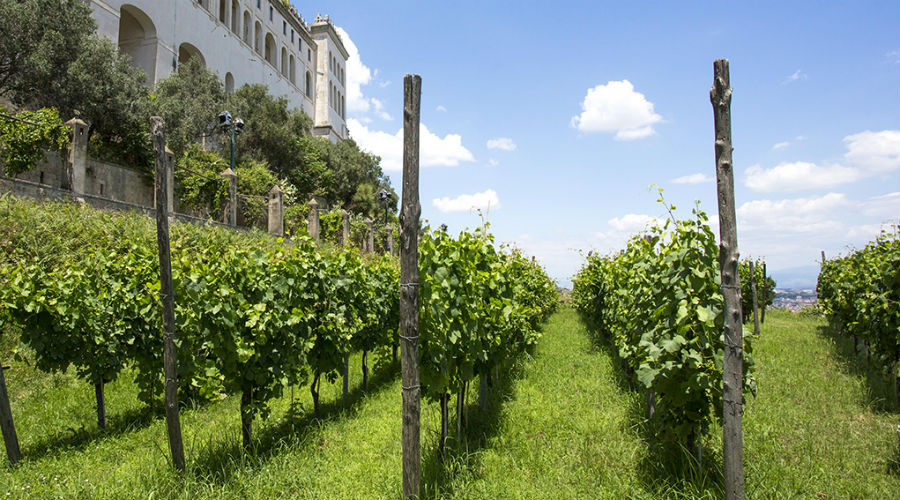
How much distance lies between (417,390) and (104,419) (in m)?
4.80

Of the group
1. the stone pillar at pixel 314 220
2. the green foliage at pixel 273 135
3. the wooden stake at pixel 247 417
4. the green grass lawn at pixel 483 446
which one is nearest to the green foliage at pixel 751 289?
the green grass lawn at pixel 483 446

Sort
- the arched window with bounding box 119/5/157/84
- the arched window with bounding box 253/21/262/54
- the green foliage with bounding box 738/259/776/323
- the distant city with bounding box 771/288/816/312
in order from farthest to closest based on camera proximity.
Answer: the arched window with bounding box 253/21/262/54
the arched window with bounding box 119/5/157/84
the distant city with bounding box 771/288/816/312
the green foliage with bounding box 738/259/776/323

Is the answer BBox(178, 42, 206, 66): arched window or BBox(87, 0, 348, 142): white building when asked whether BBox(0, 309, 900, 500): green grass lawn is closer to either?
BBox(87, 0, 348, 142): white building

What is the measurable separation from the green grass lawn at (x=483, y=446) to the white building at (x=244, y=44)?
22.7 meters

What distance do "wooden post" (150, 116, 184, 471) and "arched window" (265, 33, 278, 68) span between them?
39.2 m

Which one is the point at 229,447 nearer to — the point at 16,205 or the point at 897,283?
the point at 897,283

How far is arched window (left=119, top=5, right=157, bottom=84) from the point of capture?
25.0 meters

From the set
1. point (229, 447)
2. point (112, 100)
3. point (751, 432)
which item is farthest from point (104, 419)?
point (112, 100)

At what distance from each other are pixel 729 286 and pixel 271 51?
43.0 metres

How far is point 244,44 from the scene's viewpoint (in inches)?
1341

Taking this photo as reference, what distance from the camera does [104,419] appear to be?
5988mm

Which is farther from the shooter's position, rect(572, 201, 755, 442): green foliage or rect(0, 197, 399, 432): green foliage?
rect(0, 197, 399, 432): green foliage

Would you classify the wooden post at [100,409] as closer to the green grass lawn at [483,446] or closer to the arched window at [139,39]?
the green grass lawn at [483,446]

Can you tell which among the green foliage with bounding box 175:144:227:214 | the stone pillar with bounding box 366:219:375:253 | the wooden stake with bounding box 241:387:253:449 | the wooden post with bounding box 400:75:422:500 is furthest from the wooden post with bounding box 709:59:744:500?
the stone pillar with bounding box 366:219:375:253
